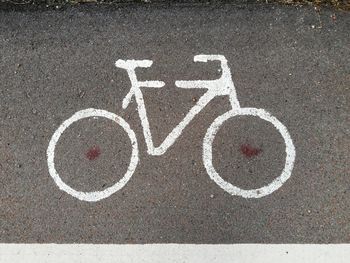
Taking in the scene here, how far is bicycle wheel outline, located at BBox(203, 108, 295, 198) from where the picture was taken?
4.18 m

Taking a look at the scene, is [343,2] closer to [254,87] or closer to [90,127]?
[254,87]

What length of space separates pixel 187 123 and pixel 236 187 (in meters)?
0.74

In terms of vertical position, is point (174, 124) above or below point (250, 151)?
above

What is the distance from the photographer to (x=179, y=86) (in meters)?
4.48

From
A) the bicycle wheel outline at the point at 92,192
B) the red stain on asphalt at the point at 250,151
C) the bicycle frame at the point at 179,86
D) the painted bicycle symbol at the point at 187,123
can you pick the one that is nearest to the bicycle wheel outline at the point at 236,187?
the painted bicycle symbol at the point at 187,123

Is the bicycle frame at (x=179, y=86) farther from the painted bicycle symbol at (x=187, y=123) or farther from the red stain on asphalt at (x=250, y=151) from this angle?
the red stain on asphalt at (x=250, y=151)

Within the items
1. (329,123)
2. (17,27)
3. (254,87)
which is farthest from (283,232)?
(17,27)

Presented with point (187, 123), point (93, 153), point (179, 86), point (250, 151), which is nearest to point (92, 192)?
point (93, 153)

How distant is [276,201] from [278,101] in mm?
926

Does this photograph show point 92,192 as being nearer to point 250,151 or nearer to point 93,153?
point 93,153

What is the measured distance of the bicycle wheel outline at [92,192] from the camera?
14.0ft

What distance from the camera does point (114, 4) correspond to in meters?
4.73
